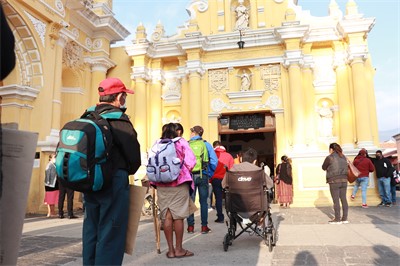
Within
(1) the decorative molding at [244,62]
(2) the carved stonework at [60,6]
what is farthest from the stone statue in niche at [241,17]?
(2) the carved stonework at [60,6]

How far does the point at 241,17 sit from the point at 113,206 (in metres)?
12.0

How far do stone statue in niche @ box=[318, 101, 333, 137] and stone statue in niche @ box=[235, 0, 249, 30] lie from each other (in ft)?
14.2

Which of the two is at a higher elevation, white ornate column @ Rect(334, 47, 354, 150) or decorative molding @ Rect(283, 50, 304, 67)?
decorative molding @ Rect(283, 50, 304, 67)

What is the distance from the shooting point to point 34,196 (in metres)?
9.32

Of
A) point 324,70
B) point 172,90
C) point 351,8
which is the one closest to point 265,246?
point 324,70

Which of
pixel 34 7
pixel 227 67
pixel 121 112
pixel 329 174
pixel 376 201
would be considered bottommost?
pixel 376 201

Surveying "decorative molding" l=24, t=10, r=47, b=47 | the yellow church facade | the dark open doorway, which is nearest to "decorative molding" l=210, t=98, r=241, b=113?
the yellow church facade

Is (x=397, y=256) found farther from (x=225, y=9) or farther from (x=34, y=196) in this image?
(x=225, y=9)

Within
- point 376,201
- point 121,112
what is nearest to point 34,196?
point 121,112

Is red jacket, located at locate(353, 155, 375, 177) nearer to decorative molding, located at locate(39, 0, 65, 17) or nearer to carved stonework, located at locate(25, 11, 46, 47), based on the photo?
carved stonework, located at locate(25, 11, 46, 47)

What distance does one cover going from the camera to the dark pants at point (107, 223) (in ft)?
6.77

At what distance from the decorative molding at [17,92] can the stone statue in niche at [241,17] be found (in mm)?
7717

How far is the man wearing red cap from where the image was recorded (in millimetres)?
2072

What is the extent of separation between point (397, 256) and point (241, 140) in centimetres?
1334
